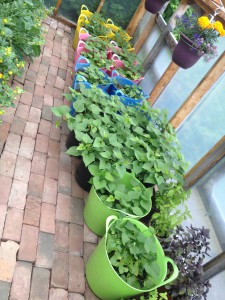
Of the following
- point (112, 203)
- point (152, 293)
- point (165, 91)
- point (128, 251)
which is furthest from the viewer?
point (165, 91)

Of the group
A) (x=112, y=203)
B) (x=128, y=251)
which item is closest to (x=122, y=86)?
(x=112, y=203)

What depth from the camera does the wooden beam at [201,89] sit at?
2.69m

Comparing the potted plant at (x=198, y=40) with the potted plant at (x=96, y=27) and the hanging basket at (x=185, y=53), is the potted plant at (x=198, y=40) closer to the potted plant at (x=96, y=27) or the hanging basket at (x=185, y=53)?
the hanging basket at (x=185, y=53)

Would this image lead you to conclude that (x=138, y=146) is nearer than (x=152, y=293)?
No

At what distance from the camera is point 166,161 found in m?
2.57

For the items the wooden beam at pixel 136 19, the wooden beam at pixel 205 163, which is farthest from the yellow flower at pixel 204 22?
the wooden beam at pixel 136 19

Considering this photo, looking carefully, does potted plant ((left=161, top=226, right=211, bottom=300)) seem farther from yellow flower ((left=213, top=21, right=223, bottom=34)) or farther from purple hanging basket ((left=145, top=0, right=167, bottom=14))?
purple hanging basket ((left=145, top=0, right=167, bottom=14))

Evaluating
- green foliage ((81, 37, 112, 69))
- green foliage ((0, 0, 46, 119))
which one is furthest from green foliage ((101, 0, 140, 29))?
Answer: green foliage ((0, 0, 46, 119))

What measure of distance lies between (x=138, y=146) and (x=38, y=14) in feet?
7.57

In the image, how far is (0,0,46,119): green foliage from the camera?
2506 mm

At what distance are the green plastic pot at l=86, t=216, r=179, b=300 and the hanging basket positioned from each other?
157 centimetres

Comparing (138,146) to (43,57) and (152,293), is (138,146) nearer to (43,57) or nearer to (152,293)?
(152,293)

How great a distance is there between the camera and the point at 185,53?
8.81 feet

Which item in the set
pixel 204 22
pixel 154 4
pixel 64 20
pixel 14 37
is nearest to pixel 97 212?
pixel 204 22
